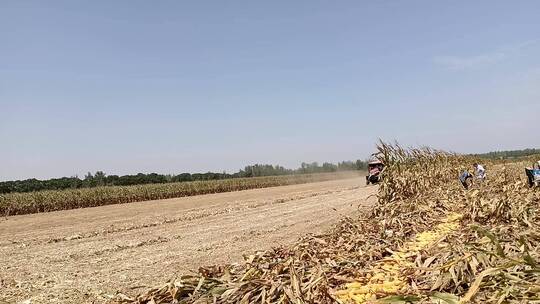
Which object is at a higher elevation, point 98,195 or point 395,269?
point 98,195

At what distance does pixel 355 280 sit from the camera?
446cm

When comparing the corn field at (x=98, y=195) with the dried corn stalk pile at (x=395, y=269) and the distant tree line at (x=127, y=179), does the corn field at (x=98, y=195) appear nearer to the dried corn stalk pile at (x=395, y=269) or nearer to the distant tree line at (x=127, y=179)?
the distant tree line at (x=127, y=179)

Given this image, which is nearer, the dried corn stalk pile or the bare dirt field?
the dried corn stalk pile

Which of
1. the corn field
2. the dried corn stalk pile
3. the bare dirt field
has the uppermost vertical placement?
the corn field

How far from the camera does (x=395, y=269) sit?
4.71 metres

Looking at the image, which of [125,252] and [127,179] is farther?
[127,179]

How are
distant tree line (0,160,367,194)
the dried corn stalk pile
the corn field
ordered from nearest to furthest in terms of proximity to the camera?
the dried corn stalk pile, the corn field, distant tree line (0,160,367,194)

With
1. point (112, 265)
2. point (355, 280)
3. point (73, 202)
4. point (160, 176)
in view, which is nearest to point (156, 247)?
point (112, 265)

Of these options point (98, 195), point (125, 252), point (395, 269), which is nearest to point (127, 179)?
point (98, 195)

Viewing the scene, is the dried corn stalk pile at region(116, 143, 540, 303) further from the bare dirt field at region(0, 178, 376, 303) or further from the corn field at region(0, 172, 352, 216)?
the corn field at region(0, 172, 352, 216)

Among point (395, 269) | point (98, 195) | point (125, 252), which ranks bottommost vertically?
point (125, 252)

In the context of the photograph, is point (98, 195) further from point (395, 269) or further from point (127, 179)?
point (395, 269)

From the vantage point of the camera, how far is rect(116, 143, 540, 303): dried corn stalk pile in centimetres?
352

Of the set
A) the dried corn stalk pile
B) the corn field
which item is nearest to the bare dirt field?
the dried corn stalk pile
